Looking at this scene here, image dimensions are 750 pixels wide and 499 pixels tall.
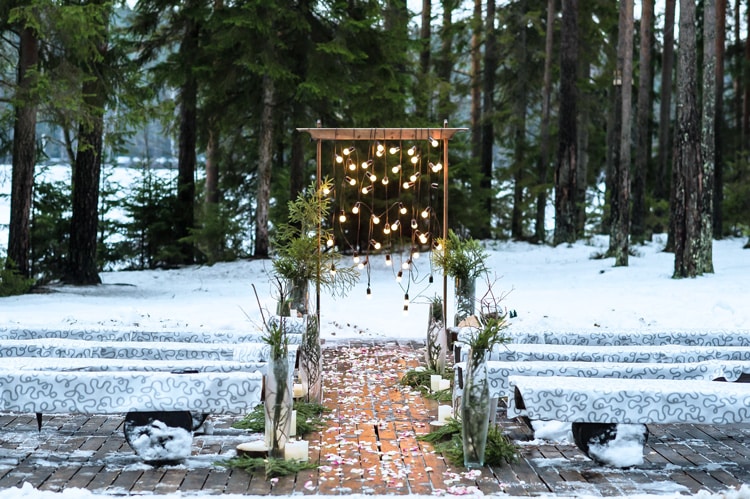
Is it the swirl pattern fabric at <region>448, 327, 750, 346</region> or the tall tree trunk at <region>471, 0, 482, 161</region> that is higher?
the tall tree trunk at <region>471, 0, 482, 161</region>

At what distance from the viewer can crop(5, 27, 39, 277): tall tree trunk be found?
48.8 ft

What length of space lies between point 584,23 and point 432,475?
817 inches

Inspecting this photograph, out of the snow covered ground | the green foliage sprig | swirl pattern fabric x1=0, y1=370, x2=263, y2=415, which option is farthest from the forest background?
swirl pattern fabric x1=0, y1=370, x2=263, y2=415

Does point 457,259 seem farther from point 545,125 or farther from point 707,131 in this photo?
point 545,125

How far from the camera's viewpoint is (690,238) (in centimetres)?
1535

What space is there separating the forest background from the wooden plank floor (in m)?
5.74

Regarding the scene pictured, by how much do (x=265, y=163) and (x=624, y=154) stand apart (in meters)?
6.92

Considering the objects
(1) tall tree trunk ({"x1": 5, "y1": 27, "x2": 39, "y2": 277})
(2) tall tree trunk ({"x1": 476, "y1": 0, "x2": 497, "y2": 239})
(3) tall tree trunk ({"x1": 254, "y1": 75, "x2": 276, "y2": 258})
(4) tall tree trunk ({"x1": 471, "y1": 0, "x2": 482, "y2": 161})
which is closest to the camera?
(1) tall tree trunk ({"x1": 5, "y1": 27, "x2": 39, "y2": 277})

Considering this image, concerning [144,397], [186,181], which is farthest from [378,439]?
[186,181]

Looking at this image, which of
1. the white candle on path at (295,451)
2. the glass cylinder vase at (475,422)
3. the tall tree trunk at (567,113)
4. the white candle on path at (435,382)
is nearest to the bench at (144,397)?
the white candle on path at (295,451)

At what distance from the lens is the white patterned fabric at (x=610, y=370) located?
6516 millimetres

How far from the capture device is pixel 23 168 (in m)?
15.1

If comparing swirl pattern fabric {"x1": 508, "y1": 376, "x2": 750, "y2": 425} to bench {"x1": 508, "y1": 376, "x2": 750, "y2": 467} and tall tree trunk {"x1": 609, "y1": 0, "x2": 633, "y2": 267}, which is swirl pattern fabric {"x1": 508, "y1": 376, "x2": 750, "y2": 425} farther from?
tall tree trunk {"x1": 609, "y1": 0, "x2": 633, "y2": 267}

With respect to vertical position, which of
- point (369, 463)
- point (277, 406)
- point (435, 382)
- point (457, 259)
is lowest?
point (369, 463)
